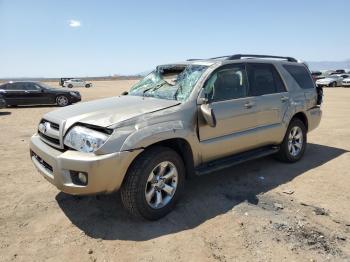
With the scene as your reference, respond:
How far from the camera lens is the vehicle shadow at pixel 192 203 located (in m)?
3.74

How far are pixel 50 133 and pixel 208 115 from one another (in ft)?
6.23

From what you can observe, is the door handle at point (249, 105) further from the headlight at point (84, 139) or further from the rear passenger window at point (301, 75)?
the headlight at point (84, 139)

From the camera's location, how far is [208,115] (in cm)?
420

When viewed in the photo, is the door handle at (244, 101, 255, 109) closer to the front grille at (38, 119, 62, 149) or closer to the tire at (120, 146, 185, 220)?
the tire at (120, 146, 185, 220)

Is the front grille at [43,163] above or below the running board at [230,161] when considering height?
above

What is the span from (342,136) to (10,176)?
7.56m

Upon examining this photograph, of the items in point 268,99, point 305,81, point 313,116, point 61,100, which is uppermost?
point 305,81

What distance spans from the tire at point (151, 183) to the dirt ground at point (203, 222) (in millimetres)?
165

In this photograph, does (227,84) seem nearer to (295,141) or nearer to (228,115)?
(228,115)

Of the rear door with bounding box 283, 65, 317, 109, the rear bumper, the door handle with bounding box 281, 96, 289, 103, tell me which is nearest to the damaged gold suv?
the door handle with bounding box 281, 96, 289, 103

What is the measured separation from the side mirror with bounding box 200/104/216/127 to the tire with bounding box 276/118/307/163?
2219 millimetres

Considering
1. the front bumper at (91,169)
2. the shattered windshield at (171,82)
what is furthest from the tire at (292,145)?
the front bumper at (91,169)

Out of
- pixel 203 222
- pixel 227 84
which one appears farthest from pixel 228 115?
pixel 203 222

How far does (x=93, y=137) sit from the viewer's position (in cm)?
355
